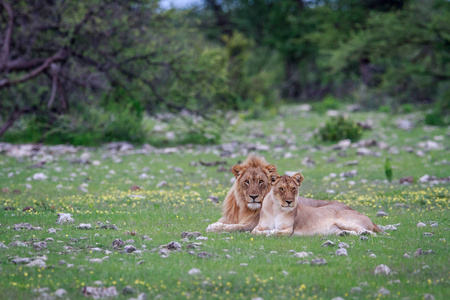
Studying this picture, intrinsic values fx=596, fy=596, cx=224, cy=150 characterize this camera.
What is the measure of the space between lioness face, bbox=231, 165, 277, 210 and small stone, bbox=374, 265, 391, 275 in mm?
2851

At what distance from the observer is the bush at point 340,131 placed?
77.1 feet

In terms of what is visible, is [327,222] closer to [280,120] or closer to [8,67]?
[8,67]

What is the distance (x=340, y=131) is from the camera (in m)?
23.5

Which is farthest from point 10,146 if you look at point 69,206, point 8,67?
point 69,206

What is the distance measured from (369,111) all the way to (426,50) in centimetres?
930

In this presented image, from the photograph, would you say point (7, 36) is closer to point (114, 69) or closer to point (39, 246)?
point (114, 69)

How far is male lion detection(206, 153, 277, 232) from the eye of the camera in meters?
9.64

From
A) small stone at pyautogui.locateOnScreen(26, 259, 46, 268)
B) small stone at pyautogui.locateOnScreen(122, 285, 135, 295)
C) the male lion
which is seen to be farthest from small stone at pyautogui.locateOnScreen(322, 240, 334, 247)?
small stone at pyautogui.locateOnScreen(26, 259, 46, 268)

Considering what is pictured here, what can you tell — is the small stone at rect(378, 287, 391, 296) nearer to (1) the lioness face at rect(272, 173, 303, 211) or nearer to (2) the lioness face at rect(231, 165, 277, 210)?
(1) the lioness face at rect(272, 173, 303, 211)

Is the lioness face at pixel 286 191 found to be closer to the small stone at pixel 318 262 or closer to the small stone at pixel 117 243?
the small stone at pixel 318 262

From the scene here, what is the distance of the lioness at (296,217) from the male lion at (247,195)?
30 cm

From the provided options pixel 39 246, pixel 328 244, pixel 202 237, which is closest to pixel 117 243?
pixel 39 246

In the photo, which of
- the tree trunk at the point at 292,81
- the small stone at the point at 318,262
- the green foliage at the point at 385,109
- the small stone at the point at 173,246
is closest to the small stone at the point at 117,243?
the small stone at the point at 173,246

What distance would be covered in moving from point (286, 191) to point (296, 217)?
70 centimetres
